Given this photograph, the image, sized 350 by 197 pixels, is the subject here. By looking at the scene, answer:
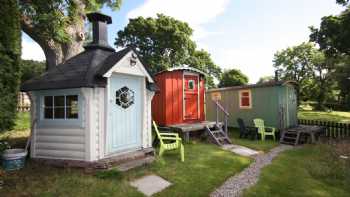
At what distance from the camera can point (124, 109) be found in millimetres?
6277

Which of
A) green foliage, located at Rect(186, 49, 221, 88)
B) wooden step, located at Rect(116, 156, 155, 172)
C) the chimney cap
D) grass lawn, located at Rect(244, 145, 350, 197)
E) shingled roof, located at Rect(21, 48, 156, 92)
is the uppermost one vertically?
green foliage, located at Rect(186, 49, 221, 88)

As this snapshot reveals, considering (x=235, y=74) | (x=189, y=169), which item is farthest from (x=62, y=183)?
(x=235, y=74)

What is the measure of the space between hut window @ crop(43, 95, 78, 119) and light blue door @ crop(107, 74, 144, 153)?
94cm

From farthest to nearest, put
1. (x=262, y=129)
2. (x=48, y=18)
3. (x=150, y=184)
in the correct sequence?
(x=262, y=129)
(x=48, y=18)
(x=150, y=184)

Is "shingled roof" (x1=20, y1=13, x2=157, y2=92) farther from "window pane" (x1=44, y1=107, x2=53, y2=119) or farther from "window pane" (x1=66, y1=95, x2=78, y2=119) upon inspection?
"window pane" (x1=44, y1=107, x2=53, y2=119)

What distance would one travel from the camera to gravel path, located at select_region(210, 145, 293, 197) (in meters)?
4.64

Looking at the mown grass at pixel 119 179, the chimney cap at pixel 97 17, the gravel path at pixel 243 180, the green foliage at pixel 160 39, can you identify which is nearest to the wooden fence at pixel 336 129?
the gravel path at pixel 243 180

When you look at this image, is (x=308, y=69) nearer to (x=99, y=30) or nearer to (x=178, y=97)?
(x=178, y=97)

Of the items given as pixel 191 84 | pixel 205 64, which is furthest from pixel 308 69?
pixel 191 84

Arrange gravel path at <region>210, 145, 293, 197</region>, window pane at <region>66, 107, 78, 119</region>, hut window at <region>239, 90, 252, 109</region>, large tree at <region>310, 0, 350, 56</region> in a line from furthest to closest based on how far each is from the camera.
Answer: hut window at <region>239, 90, 252, 109</region>
large tree at <region>310, 0, 350, 56</region>
window pane at <region>66, 107, 78, 119</region>
gravel path at <region>210, 145, 293, 197</region>

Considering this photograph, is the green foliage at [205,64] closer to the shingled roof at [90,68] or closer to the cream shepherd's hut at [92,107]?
the shingled roof at [90,68]

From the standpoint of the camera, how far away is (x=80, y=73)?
576 centimetres

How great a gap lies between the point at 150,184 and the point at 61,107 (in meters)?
3.20

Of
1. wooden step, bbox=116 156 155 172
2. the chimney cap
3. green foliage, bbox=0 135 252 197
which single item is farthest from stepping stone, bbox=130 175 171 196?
the chimney cap
